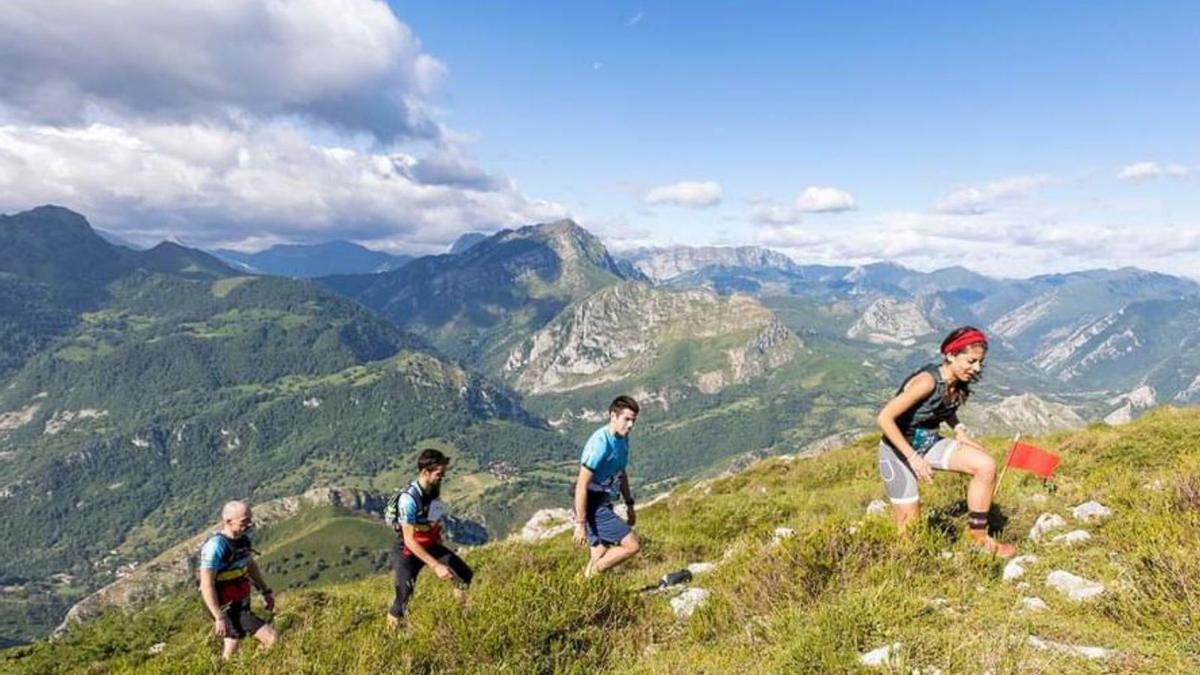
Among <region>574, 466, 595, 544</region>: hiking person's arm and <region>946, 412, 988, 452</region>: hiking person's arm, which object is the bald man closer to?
<region>574, 466, 595, 544</region>: hiking person's arm

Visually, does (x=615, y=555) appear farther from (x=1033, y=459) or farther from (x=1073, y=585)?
(x=1033, y=459)

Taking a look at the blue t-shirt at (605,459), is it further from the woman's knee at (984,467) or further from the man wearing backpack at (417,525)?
the woman's knee at (984,467)

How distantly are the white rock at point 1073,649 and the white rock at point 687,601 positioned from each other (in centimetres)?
318

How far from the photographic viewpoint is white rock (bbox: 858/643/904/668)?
4715mm

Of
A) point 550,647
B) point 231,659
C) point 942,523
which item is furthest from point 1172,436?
point 231,659

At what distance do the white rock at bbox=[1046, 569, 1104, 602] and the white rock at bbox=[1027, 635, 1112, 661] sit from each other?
118 centimetres

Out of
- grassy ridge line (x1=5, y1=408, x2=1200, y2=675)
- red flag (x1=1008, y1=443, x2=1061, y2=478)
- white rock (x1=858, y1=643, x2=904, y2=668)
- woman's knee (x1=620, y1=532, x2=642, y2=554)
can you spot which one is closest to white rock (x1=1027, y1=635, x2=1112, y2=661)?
grassy ridge line (x1=5, y1=408, x2=1200, y2=675)

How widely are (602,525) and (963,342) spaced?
5437 millimetres

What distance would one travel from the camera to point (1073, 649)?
483 cm

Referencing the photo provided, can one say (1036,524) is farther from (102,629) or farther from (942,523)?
(102,629)

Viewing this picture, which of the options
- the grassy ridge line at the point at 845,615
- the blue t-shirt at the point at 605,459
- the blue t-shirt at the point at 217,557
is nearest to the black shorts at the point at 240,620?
the blue t-shirt at the point at 217,557

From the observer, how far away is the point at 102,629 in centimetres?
2238

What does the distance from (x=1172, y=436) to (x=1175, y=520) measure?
13.0 meters

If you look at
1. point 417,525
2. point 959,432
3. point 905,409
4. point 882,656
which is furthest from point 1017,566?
point 417,525
